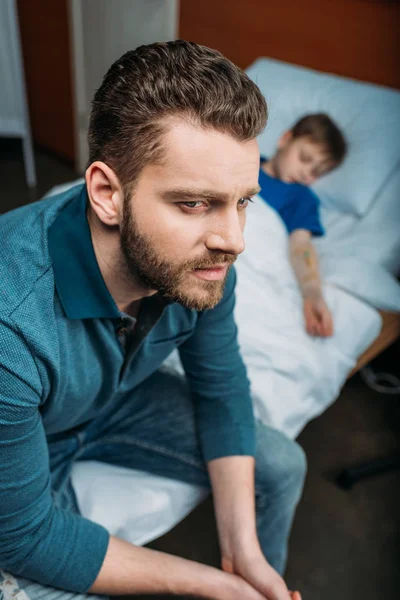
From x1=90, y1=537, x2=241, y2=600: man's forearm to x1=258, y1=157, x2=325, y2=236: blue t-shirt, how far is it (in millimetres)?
1043

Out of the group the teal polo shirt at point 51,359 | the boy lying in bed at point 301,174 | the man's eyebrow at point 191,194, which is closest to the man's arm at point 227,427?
the teal polo shirt at point 51,359

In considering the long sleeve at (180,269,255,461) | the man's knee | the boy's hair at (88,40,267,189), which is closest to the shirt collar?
the boy's hair at (88,40,267,189)

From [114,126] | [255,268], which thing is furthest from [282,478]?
[114,126]

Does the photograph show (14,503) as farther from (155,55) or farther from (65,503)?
(155,55)

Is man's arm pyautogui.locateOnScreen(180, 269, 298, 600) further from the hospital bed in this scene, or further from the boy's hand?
the boy's hand

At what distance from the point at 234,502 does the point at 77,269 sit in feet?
1.80

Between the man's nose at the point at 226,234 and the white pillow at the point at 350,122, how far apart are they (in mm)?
1165

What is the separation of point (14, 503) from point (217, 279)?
17.0 inches

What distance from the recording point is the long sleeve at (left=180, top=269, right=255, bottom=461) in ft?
3.40

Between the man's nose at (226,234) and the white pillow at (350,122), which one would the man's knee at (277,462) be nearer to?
the man's nose at (226,234)

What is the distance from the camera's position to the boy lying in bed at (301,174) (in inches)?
63.4

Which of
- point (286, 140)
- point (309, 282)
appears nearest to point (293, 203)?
point (286, 140)

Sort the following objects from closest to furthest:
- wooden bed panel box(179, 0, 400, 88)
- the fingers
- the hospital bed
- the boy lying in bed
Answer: the hospital bed < the fingers < the boy lying in bed < wooden bed panel box(179, 0, 400, 88)

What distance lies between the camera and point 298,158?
1.75m
